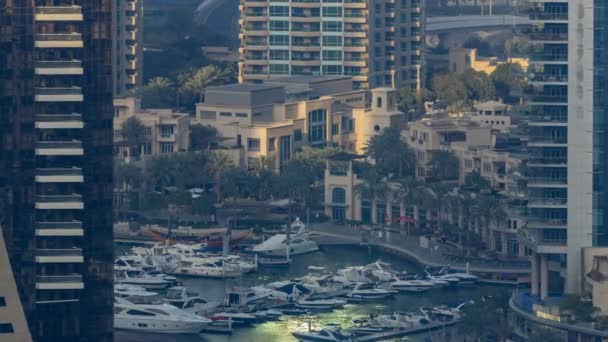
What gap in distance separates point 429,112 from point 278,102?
9788 mm

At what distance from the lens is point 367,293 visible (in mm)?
106250

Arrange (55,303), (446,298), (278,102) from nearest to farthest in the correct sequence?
(55,303), (446,298), (278,102)

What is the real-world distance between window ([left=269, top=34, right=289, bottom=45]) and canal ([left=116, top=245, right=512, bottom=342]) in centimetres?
3403

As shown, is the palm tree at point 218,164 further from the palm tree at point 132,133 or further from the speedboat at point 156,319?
the speedboat at point 156,319

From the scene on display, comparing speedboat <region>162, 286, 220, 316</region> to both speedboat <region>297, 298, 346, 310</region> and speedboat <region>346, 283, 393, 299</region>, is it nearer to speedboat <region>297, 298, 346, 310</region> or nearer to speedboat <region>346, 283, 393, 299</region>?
speedboat <region>297, 298, 346, 310</region>

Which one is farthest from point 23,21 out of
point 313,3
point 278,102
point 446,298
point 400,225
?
point 313,3

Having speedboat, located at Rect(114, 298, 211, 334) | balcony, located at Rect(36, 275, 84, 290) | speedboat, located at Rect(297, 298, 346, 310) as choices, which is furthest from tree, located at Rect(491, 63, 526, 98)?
balcony, located at Rect(36, 275, 84, 290)

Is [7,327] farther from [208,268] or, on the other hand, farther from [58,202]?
[208,268]

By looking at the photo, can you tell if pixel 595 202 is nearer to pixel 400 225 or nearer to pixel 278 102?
pixel 400 225

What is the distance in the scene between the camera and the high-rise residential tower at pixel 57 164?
250 ft

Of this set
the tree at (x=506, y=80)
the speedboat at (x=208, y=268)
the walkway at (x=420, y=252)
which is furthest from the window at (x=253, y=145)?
the tree at (x=506, y=80)

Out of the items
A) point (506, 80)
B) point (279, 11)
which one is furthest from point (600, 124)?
point (279, 11)

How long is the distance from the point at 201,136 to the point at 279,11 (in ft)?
64.8

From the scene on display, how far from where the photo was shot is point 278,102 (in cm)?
13650
